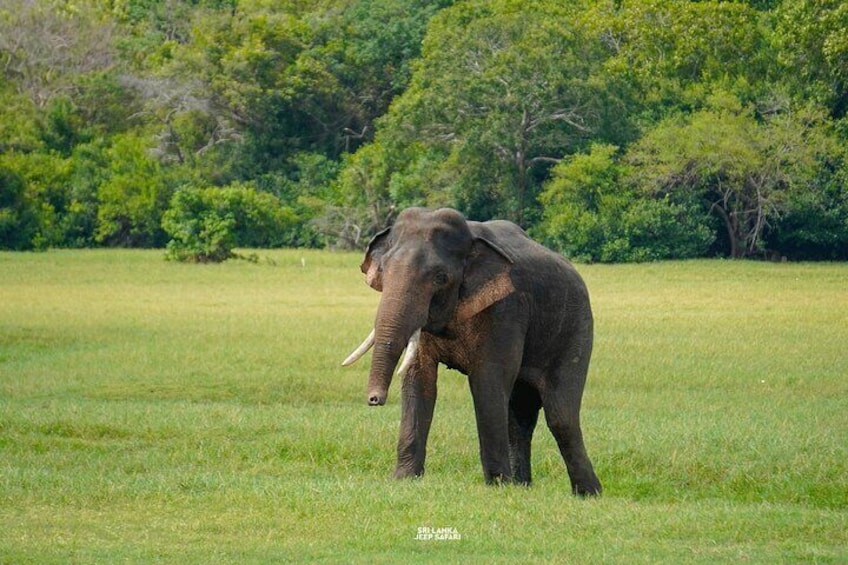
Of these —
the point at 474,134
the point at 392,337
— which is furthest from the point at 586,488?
the point at 474,134

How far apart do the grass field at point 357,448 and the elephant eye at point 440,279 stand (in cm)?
115

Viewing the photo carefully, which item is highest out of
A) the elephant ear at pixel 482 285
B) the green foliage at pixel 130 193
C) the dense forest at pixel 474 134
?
the elephant ear at pixel 482 285

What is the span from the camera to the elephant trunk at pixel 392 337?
30.6 ft

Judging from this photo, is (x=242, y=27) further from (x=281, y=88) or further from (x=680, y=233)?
(x=680, y=233)

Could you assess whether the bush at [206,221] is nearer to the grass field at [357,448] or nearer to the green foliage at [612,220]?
the green foliage at [612,220]

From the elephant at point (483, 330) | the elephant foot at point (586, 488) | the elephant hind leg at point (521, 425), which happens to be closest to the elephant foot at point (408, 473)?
the elephant at point (483, 330)

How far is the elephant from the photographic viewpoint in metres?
9.59

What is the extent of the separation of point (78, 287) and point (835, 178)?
16.3 m

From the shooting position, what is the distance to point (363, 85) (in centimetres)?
4747

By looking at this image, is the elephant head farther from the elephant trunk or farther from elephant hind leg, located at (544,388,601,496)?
elephant hind leg, located at (544,388,601,496)

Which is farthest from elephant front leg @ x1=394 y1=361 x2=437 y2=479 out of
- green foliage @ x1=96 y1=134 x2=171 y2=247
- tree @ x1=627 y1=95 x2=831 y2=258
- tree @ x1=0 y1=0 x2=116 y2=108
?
tree @ x1=0 y1=0 x2=116 y2=108

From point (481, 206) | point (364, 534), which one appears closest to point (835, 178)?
point (481, 206)

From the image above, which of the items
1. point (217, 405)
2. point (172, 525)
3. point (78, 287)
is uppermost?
point (172, 525)

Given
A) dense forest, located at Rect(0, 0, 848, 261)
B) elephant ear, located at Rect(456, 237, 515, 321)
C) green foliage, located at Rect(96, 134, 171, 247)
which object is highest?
elephant ear, located at Rect(456, 237, 515, 321)
